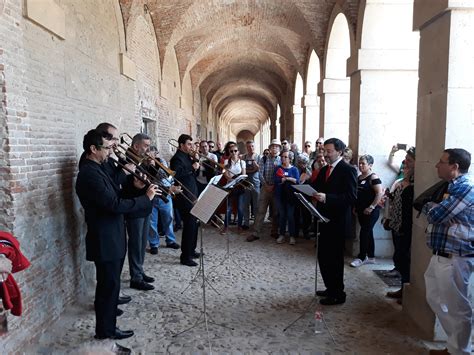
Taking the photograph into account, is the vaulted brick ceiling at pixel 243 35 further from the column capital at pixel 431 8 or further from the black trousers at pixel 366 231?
the black trousers at pixel 366 231

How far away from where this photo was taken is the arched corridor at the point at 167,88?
11.0 feet

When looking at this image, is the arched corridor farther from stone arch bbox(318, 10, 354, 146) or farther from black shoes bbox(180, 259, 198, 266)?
black shoes bbox(180, 259, 198, 266)

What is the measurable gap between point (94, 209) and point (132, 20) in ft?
18.0

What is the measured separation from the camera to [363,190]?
570cm

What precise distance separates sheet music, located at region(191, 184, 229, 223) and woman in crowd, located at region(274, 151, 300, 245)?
11.0ft

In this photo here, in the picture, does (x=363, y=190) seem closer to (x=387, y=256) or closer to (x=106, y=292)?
(x=387, y=256)

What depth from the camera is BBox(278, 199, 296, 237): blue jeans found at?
7207mm

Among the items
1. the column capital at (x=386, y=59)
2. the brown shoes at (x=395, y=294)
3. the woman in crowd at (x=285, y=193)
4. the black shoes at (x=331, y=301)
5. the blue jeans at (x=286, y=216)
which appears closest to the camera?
the black shoes at (x=331, y=301)

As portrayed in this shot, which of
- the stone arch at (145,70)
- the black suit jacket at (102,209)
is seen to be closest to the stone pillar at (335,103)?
the stone arch at (145,70)

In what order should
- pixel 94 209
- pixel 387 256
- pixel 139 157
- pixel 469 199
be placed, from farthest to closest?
1. pixel 387 256
2. pixel 139 157
3. pixel 94 209
4. pixel 469 199

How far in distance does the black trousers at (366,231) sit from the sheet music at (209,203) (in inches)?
116

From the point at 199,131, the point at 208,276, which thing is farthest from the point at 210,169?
the point at 199,131

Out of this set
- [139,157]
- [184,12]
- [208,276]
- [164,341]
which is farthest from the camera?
[184,12]

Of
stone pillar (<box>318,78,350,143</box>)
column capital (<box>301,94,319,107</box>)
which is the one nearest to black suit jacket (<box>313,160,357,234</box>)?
stone pillar (<box>318,78,350,143</box>)
